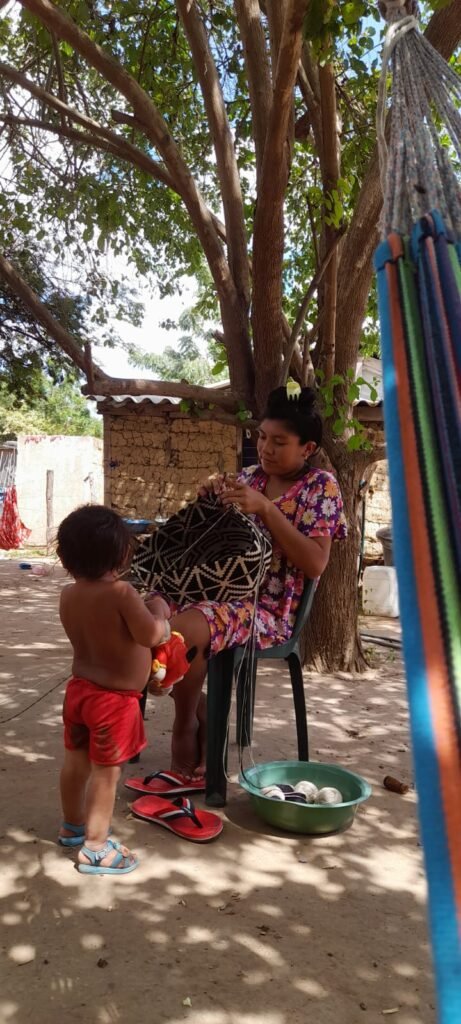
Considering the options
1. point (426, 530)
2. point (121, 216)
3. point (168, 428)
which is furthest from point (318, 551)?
point (168, 428)

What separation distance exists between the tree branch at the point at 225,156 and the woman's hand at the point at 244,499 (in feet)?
6.76

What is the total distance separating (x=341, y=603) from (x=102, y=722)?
2456 mm

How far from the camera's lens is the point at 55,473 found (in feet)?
47.6

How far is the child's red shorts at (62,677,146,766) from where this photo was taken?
1938 millimetres

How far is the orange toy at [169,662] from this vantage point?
6.77 feet

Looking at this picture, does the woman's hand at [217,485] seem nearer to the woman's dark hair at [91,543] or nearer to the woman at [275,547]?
the woman at [275,547]

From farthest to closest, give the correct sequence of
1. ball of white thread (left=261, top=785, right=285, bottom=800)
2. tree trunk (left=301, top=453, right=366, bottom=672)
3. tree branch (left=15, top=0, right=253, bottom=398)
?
tree trunk (left=301, top=453, right=366, bottom=672), tree branch (left=15, top=0, right=253, bottom=398), ball of white thread (left=261, top=785, right=285, bottom=800)

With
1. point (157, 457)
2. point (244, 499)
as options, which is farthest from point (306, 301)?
point (157, 457)

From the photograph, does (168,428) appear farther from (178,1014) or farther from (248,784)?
(178,1014)

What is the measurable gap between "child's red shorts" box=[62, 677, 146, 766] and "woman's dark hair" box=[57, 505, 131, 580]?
0.30m

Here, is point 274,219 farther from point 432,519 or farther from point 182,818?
point 432,519

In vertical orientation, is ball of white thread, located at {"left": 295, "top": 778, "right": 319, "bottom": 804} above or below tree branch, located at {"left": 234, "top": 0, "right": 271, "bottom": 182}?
below

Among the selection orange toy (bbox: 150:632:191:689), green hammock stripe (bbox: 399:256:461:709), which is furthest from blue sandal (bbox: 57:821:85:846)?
green hammock stripe (bbox: 399:256:461:709)

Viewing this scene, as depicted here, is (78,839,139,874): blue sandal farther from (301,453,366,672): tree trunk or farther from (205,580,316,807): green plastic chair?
(301,453,366,672): tree trunk
